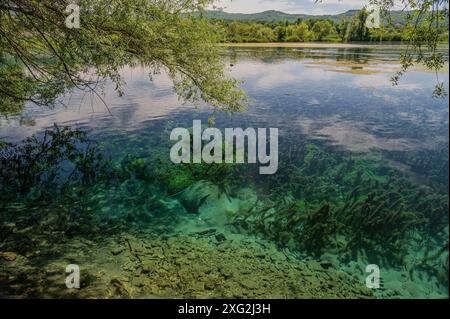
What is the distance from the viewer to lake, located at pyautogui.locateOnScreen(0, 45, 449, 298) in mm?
7902

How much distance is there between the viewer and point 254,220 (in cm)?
1059

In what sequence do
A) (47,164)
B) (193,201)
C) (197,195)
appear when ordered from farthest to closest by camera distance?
(47,164), (197,195), (193,201)

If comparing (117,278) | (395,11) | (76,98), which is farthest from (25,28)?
(76,98)

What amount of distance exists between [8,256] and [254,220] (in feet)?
21.5

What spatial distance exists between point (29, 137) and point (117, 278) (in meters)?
12.8

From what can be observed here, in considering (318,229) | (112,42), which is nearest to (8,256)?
(112,42)

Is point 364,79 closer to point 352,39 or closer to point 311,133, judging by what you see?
point 311,133

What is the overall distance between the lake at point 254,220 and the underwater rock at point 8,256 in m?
0.29

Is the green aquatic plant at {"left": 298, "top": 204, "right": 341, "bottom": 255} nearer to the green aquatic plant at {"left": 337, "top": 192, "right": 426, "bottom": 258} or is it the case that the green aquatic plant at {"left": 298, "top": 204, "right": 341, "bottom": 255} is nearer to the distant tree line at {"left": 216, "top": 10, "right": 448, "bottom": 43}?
the green aquatic plant at {"left": 337, "top": 192, "right": 426, "bottom": 258}

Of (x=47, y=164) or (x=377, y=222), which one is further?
(x=47, y=164)

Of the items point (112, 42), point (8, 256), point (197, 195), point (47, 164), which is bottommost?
point (8, 256)

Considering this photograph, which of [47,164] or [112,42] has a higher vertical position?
[112,42]

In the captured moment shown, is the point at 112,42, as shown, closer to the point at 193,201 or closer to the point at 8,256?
the point at 193,201

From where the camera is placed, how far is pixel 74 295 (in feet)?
22.9
